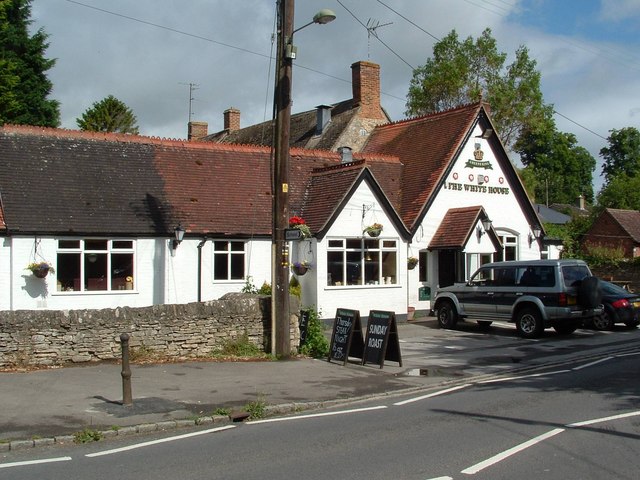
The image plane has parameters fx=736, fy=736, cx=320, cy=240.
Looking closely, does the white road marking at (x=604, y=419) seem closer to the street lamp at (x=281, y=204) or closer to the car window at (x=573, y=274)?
the street lamp at (x=281, y=204)

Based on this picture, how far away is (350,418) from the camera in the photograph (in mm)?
9914

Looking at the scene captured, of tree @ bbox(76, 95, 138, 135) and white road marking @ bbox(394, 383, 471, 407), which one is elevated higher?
tree @ bbox(76, 95, 138, 135)

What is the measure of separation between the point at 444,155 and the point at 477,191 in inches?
77.9

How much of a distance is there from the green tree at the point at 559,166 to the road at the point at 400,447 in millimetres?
86133

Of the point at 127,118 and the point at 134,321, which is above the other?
the point at 127,118

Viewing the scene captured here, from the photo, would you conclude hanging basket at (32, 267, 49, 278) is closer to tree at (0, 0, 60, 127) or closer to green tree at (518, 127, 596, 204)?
tree at (0, 0, 60, 127)

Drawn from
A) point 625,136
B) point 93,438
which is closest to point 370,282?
point 93,438

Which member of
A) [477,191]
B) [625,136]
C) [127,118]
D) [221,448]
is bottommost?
[221,448]

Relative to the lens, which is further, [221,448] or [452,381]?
[452,381]

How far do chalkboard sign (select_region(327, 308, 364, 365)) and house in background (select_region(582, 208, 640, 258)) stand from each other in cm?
4324

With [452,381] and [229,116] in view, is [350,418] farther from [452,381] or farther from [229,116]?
[229,116]

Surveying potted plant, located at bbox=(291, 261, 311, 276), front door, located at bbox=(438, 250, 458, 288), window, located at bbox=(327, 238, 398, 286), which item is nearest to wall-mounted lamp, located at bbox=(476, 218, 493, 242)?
front door, located at bbox=(438, 250, 458, 288)

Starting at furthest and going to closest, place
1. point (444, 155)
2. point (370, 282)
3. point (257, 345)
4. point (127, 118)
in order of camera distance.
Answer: point (127, 118) < point (444, 155) < point (370, 282) < point (257, 345)

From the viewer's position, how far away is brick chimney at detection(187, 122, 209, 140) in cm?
4713
